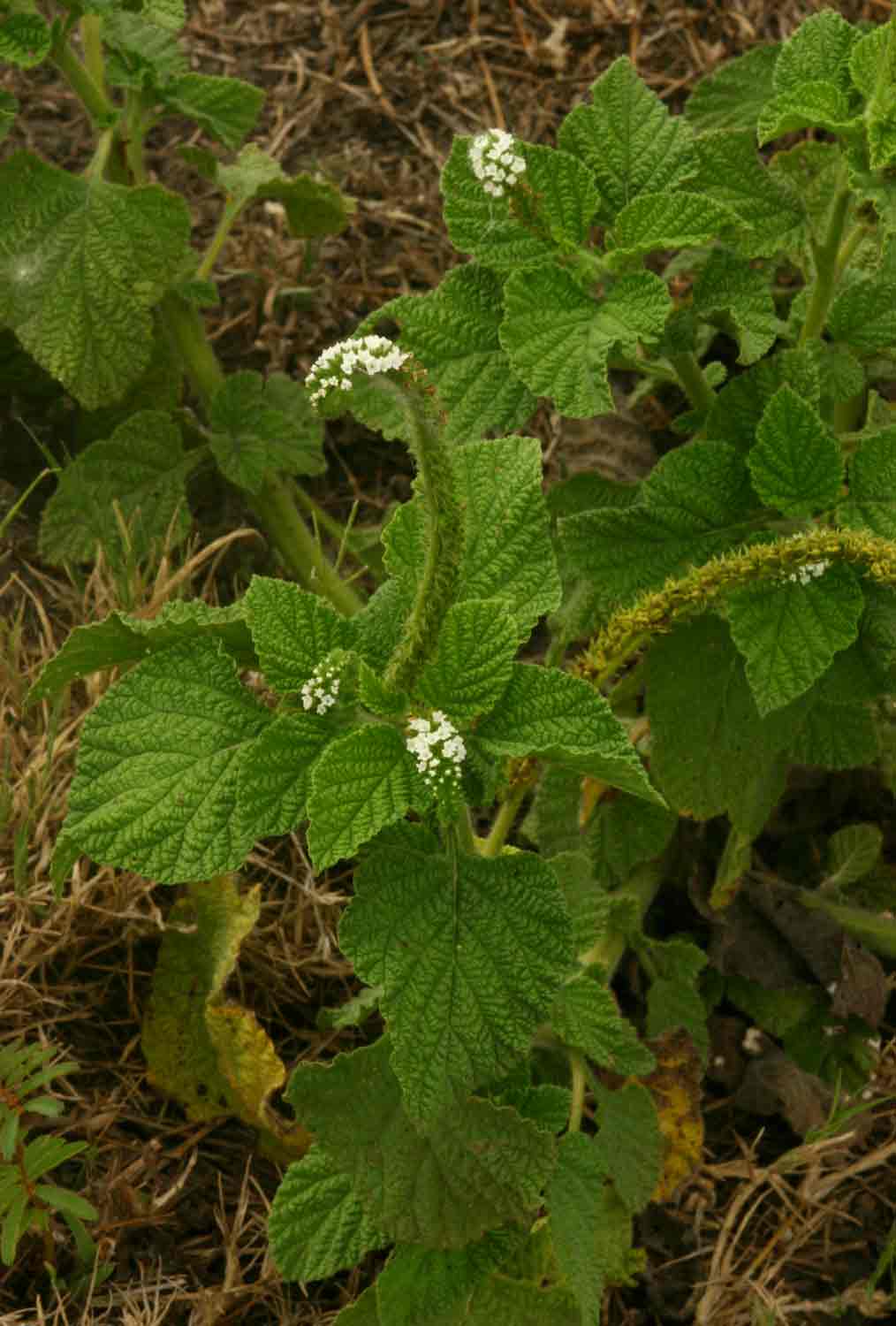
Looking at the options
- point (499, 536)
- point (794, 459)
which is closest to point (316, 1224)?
point (499, 536)

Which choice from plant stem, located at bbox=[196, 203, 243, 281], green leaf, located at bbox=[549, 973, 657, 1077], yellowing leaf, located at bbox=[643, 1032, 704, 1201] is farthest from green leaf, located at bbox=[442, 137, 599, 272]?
yellowing leaf, located at bbox=[643, 1032, 704, 1201]

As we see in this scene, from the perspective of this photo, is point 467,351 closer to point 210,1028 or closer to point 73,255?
point 73,255

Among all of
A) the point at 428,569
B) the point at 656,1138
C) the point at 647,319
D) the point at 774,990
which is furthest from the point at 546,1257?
the point at 647,319

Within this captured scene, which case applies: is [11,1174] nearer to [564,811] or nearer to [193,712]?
[193,712]

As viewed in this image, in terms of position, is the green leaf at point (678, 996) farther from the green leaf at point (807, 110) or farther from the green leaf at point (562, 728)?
the green leaf at point (807, 110)

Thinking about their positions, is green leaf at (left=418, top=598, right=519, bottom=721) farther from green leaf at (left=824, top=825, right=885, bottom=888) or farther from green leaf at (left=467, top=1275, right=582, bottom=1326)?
green leaf at (left=824, top=825, right=885, bottom=888)

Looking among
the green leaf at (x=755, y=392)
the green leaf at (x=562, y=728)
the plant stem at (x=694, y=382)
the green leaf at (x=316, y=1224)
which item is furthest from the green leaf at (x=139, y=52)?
the green leaf at (x=316, y=1224)
